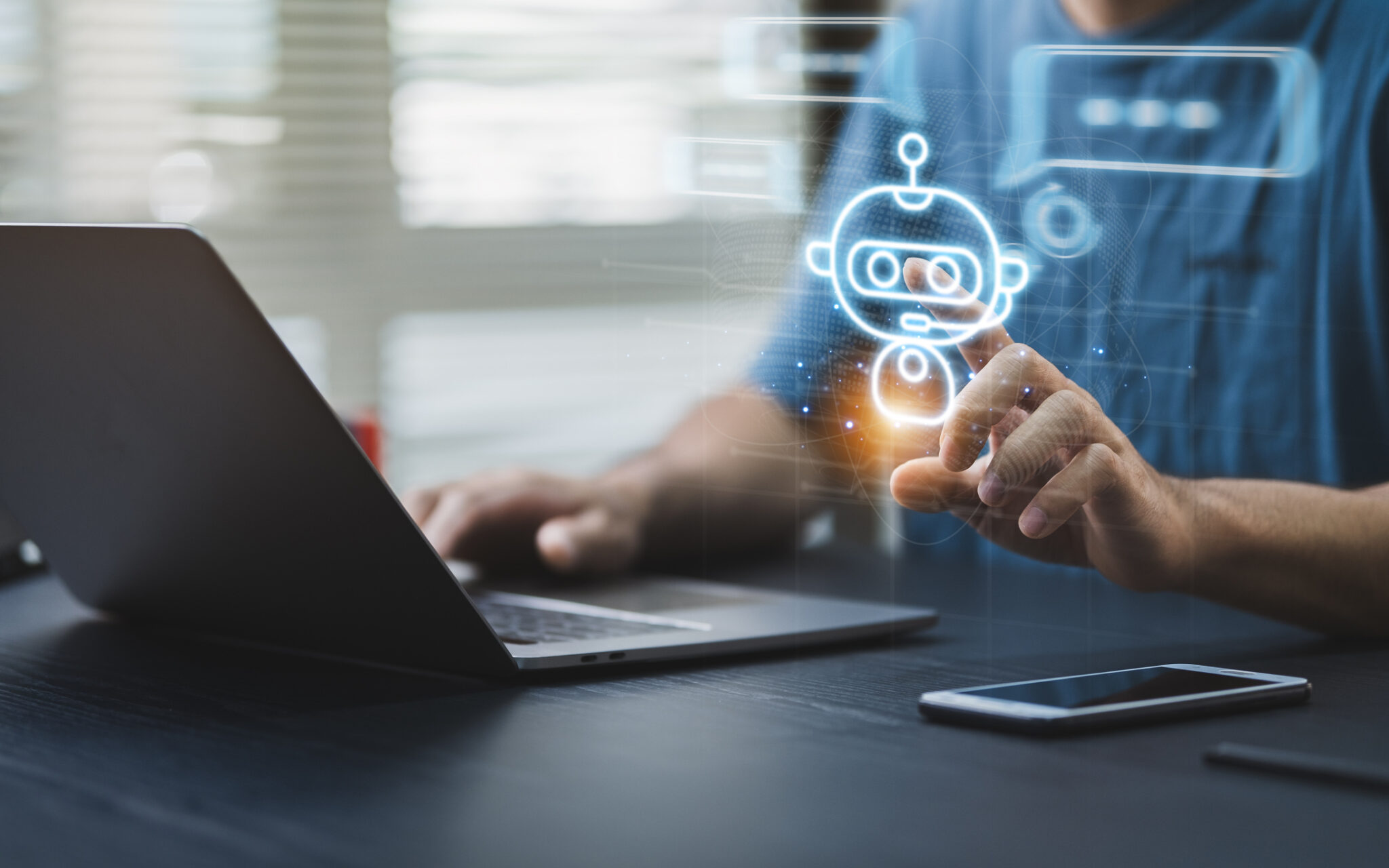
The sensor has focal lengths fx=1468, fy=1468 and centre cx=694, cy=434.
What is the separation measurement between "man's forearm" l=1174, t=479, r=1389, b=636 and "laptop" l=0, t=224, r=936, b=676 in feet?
0.57

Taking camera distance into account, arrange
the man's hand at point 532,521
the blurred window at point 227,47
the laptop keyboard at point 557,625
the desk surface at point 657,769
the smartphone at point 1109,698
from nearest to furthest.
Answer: the desk surface at point 657,769, the smartphone at point 1109,698, the laptop keyboard at point 557,625, the man's hand at point 532,521, the blurred window at point 227,47

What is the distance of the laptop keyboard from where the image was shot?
2.72ft

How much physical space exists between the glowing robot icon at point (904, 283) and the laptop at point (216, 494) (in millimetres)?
159

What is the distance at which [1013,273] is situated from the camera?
744 millimetres

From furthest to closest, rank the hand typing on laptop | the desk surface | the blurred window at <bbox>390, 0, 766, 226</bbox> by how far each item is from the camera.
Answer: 1. the blurred window at <bbox>390, 0, 766, 226</bbox>
2. the hand typing on laptop
3. the desk surface

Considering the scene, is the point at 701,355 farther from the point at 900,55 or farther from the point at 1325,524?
the point at 1325,524

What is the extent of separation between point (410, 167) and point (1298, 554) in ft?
4.83

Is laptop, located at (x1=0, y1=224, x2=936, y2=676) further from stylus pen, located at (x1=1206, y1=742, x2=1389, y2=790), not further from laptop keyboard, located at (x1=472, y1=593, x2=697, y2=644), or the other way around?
stylus pen, located at (x1=1206, y1=742, x2=1389, y2=790)

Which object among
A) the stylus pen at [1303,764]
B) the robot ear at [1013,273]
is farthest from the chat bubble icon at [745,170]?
the stylus pen at [1303,764]

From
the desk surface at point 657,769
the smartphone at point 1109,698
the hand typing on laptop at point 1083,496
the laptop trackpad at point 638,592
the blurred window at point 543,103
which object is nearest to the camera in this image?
the desk surface at point 657,769

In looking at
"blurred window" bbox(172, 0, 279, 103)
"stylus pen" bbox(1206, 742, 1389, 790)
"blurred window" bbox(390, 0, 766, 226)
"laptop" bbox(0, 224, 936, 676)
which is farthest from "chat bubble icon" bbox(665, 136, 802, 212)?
"blurred window" bbox(172, 0, 279, 103)

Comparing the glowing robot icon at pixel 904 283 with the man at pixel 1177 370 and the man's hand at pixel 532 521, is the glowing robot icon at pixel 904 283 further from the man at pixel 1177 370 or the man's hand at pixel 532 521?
the man's hand at pixel 532 521

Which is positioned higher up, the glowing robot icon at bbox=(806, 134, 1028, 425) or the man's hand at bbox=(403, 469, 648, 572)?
the glowing robot icon at bbox=(806, 134, 1028, 425)

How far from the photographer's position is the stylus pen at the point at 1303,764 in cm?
55
